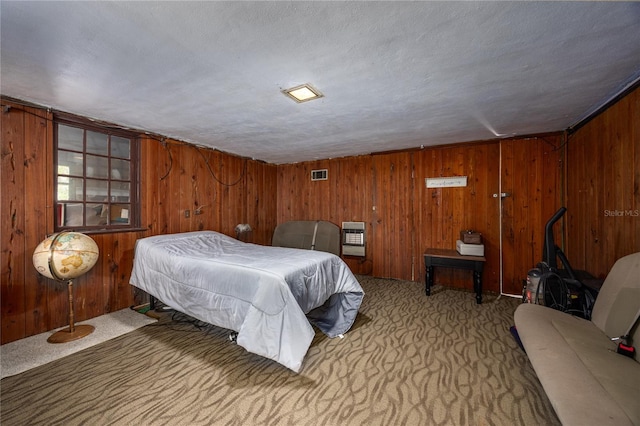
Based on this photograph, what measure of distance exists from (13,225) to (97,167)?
3.17 feet

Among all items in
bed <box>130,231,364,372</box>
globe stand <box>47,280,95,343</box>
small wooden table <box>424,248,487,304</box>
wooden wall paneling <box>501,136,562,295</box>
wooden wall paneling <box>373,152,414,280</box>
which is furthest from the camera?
wooden wall paneling <box>373,152,414,280</box>

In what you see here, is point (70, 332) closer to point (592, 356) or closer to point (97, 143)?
point (97, 143)

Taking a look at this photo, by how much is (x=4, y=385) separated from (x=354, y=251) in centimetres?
416

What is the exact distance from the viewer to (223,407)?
63.6 inches

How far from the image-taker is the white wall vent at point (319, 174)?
16.7ft

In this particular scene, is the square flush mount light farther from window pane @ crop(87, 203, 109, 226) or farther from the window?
window pane @ crop(87, 203, 109, 226)

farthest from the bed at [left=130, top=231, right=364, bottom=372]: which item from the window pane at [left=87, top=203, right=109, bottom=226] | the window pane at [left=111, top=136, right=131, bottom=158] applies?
the window pane at [left=111, top=136, right=131, bottom=158]

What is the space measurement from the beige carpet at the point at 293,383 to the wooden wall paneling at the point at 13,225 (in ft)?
2.68

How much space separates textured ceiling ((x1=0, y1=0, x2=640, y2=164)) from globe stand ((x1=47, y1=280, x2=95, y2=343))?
1.91 m

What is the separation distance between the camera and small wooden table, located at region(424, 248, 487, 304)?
3328 mm

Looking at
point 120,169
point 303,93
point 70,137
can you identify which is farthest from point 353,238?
point 70,137

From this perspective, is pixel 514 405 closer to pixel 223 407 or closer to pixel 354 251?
pixel 223 407

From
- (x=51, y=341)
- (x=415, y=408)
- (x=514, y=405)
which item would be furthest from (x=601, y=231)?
(x=51, y=341)

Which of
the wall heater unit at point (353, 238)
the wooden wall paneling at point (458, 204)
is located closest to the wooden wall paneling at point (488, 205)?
the wooden wall paneling at point (458, 204)
